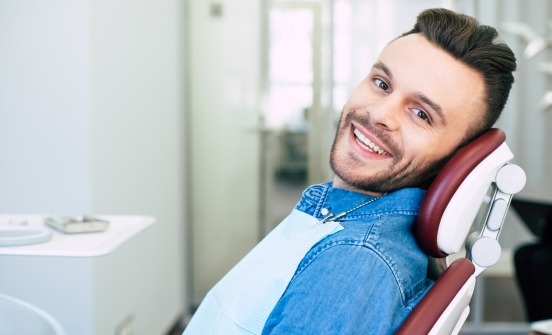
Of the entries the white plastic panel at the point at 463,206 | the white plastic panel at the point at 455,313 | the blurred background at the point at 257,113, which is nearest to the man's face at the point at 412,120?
the white plastic panel at the point at 463,206

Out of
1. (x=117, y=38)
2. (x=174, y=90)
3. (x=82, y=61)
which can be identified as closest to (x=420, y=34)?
(x=82, y=61)

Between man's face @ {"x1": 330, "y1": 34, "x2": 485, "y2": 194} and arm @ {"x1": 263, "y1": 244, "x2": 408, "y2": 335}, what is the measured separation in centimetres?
24

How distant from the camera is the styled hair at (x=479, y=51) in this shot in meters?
0.98

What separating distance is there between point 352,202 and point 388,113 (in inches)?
6.4

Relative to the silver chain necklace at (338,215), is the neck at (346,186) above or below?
above

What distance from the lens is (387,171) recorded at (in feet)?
3.30

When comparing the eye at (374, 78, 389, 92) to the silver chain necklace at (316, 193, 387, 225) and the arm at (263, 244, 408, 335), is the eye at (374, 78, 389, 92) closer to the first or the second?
the silver chain necklace at (316, 193, 387, 225)

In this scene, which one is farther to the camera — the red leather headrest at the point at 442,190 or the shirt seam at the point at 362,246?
the red leather headrest at the point at 442,190

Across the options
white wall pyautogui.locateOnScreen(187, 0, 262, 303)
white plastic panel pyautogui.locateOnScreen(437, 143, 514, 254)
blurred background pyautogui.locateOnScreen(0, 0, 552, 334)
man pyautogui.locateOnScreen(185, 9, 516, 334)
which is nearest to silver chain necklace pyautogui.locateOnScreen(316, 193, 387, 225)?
man pyautogui.locateOnScreen(185, 9, 516, 334)

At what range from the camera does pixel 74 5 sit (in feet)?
5.86

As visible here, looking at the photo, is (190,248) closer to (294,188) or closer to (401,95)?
(294,188)

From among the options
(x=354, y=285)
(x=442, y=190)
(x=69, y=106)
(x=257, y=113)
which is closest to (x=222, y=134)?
(x=257, y=113)

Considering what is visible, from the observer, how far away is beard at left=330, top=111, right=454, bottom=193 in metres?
1.00

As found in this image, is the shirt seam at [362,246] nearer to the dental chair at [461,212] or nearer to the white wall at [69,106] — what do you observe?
the dental chair at [461,212]
